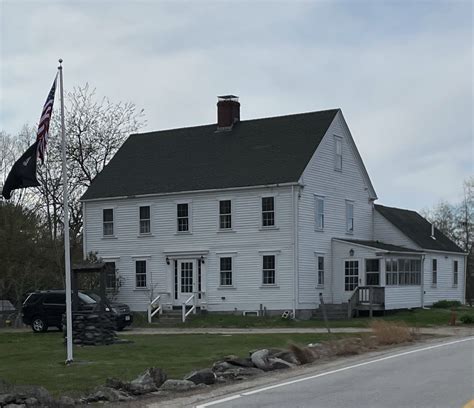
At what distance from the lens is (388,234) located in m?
44.7

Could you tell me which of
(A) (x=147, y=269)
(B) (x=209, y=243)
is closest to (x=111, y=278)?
(A) (x=147, y=269)

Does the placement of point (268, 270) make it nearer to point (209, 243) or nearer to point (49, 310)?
point (209, 243)

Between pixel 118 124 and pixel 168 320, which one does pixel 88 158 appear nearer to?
pixel 118 124

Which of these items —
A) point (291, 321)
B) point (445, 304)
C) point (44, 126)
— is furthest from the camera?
point (445, 304)

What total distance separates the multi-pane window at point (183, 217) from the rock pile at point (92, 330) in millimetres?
16264

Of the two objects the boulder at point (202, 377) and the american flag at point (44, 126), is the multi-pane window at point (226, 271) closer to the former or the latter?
the american flag at point (44, 126)

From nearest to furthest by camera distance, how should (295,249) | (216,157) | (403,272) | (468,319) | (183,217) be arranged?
(468,319) < (295,249) < (183,217) < (403,272) < (216,157)

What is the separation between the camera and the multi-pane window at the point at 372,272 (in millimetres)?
39406

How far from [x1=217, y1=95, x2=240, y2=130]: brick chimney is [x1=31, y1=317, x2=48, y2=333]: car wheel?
15.6 m

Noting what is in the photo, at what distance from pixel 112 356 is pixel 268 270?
60.3 feet

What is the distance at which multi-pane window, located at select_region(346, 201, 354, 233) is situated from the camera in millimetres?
42531

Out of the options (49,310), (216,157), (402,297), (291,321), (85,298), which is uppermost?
(216,157)

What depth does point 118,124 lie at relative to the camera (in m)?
55.8

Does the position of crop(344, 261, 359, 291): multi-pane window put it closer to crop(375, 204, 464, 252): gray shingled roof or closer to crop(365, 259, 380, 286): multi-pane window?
crop(365, 259, 380, 286): multi-pane window
